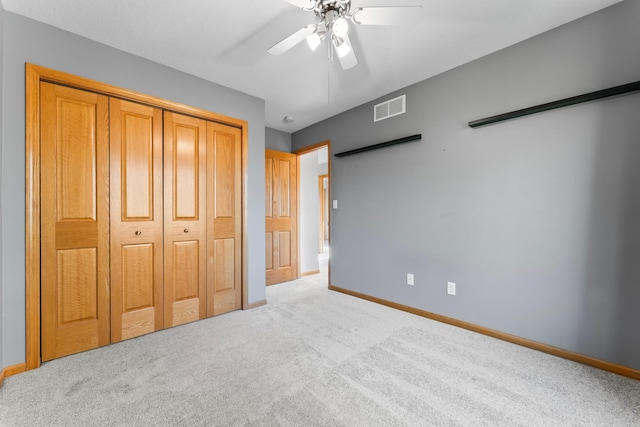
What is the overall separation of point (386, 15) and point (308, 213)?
3.56 meters

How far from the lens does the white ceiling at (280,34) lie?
184 cm

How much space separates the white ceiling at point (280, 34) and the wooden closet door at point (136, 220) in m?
0.61

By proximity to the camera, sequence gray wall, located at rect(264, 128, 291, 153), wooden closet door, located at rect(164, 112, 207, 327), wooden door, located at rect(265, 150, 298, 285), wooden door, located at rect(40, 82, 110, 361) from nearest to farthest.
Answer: wooden door, located at rect(40, 82, 110, 361), wooden closet door, located at rect(164, 112, 207, 327), wooden door, located at rect(265, 150, 298, 285), gray wall, located at rect(264, 128, 291, 153)

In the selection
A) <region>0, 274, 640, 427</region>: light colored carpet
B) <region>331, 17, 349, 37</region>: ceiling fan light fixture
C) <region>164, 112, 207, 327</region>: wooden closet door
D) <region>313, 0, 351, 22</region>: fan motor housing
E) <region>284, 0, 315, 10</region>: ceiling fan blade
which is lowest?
<region>0, 274, 640, 427</region>: light colored carpet

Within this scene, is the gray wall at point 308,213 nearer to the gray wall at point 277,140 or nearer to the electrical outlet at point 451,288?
the gray wall at point 277,140

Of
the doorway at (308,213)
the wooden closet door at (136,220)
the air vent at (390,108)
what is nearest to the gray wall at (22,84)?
the wooden closet door at (136,220)

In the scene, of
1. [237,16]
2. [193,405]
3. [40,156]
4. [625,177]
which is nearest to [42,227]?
[40,156]

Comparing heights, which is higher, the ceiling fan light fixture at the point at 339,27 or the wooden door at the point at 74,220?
the ceiling fan light fixture at the point at 339,27

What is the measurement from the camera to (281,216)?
435 centimetres

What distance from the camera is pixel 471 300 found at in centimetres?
254

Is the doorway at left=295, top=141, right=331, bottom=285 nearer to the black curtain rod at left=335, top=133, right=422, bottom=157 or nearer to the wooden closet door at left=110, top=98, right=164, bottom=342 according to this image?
the black curtain rod at left=335, top=133, right=422, bottom=157

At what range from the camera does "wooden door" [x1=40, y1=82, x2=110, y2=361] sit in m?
1.98

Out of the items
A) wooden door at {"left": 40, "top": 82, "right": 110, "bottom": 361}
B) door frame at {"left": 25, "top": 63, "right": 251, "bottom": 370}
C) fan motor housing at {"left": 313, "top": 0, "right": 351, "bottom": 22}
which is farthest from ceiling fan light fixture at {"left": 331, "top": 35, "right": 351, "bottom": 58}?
door frame at {"left": 25, "top": 63, "right": 251, "bottom": 370}

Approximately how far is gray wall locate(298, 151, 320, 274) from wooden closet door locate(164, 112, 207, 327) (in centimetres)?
206
